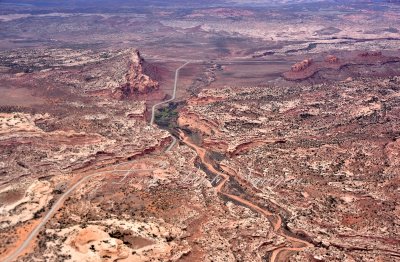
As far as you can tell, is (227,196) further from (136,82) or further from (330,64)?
(330,64)

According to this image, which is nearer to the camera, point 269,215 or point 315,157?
point 269,215

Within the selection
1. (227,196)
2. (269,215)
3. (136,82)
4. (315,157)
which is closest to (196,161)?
(227,196)

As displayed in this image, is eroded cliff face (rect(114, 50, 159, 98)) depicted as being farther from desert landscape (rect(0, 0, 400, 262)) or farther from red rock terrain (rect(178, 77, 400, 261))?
red rock terrain (rect(178, 77, 400, 261))

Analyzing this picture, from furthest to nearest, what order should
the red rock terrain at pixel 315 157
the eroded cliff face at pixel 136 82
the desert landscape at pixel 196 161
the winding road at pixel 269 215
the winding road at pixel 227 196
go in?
the eroded cliff face at pixel 136 82, the red rock terrain at pixel 315 157, the winding road at pixel 269 215, the desert landscape at pixel 196 161, the winding road at pixel 227 196

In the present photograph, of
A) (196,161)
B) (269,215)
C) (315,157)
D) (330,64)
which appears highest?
(330,64)

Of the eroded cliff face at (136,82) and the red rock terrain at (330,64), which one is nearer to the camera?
the eroded cliff face at (136,82)

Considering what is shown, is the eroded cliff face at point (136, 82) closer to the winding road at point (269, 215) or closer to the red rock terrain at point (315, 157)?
the red rock terrain at point (315, 157)

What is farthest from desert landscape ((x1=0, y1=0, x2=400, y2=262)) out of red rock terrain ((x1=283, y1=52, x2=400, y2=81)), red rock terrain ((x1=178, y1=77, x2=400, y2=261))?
red rock terrain ((x1=283, y1=52, x2=400, y2=81))

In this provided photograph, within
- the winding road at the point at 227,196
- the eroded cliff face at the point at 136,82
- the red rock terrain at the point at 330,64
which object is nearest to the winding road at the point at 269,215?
the winding road at the point at 227,196

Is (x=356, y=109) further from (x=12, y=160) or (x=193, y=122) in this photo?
(x=12, y=160)
